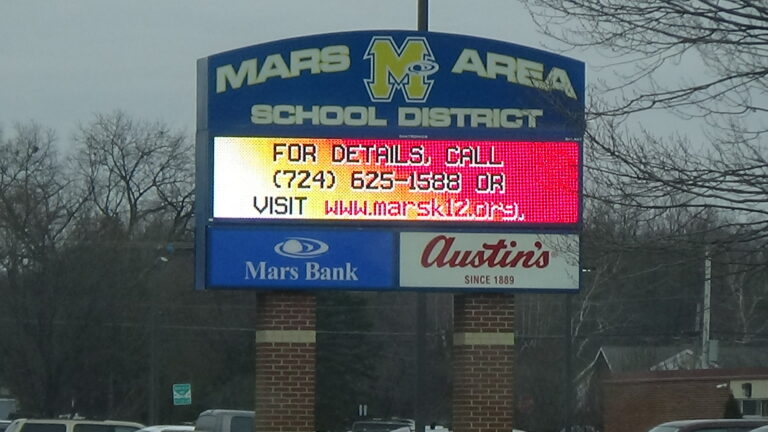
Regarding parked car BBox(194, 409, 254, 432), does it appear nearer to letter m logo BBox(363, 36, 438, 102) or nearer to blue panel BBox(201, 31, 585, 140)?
blue panel BBox(201, 31, 585, 140)

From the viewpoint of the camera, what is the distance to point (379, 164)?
62.2 ft

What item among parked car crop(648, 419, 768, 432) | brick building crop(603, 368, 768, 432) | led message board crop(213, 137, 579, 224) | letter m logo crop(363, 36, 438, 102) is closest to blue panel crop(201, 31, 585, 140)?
letter m logo crop(363, 36, 438, 102)

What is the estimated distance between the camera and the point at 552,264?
19578 millimetres

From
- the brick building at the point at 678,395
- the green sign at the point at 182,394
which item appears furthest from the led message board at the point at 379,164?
the green sign at the point at 182,394

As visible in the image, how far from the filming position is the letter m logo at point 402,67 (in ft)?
64.2

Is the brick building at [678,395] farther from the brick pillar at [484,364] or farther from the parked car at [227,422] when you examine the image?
the brick pillar at [484,364]

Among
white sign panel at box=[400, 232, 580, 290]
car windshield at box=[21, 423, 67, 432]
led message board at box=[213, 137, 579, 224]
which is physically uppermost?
led message board at box=[213, 137, 579, 224]

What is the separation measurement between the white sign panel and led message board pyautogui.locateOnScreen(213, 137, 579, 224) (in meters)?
0.34

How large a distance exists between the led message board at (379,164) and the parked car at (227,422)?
369 inches

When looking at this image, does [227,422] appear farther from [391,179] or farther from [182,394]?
[182,394]

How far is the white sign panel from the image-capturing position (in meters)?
19.3

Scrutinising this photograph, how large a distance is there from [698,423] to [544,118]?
5801 mm

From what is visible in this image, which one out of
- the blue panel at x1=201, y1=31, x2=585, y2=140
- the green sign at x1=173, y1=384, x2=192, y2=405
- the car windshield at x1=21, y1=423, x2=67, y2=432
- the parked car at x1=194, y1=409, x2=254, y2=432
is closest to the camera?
the blue panel at x1=201, y1=31, x2=585, y2=140

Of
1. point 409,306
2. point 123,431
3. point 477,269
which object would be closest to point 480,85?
point 477,269
